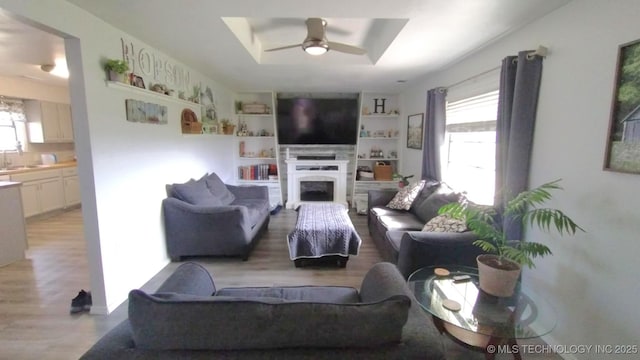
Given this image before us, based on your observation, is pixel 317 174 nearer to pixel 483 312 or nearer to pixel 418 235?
pixel 418 235

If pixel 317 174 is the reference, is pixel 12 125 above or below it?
above

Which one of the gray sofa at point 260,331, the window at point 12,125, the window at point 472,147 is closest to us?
the gray sofa at point 260,331

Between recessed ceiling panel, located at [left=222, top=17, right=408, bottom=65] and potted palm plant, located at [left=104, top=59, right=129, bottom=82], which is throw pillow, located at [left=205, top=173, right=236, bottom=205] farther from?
potted palm plant, located at [left=104, top=59, right=129, bottom=82]

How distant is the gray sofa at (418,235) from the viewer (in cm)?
232

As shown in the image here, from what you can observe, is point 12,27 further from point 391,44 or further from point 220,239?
point 391,44

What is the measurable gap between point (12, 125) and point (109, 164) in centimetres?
475

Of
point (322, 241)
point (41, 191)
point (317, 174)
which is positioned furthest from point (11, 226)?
point (317, 174)

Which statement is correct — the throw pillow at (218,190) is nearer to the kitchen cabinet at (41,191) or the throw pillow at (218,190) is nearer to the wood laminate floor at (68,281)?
the wood laminate floor at (68,281)

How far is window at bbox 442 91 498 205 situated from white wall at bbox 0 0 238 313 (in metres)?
3.34

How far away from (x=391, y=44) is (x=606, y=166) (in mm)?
1898

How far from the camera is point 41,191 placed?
16.5 ft

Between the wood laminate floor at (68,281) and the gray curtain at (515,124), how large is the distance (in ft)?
3.71

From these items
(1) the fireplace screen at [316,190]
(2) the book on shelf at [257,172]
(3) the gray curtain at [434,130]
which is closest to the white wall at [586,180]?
(3) the gray curtain at [434,130]

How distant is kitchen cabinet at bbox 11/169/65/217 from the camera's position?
475cm
